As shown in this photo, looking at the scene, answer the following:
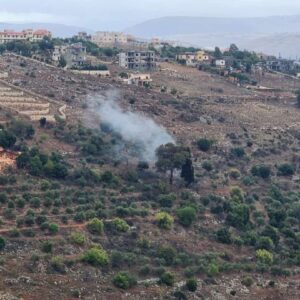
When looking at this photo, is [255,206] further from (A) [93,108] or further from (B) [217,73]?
(B) [217,73]

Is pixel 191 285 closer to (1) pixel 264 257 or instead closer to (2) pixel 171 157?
(1) pixel 264 257

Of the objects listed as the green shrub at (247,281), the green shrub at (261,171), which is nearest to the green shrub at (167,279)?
the green shrub at (247,281)

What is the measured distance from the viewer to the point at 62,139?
54.6m

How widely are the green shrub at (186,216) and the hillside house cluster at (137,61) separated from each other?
40077 mm

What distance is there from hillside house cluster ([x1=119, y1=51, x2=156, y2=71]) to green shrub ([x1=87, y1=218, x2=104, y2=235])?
43.8 meters

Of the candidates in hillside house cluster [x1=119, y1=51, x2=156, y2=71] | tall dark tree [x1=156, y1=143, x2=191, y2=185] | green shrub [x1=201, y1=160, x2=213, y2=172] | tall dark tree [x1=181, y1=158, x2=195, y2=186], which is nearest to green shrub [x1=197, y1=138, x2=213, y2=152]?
green shrub [x1=201, y1=160, x2=213, y2=172]

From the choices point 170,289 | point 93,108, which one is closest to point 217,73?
point 93,108

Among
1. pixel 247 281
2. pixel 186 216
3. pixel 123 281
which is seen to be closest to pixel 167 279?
pixel 123 281

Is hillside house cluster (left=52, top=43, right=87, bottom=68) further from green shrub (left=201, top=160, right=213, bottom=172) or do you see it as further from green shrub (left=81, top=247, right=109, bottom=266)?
green shrub (left=81, top=247, right=109, bottom=266)

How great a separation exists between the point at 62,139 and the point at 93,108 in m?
9.72

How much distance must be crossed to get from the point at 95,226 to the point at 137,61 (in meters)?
45.2

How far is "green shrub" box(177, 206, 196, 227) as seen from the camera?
45.1 metres

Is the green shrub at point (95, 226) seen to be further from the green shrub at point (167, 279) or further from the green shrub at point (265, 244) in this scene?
the green shrub at point (265, 244)

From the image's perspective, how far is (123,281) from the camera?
37500 millimetres
